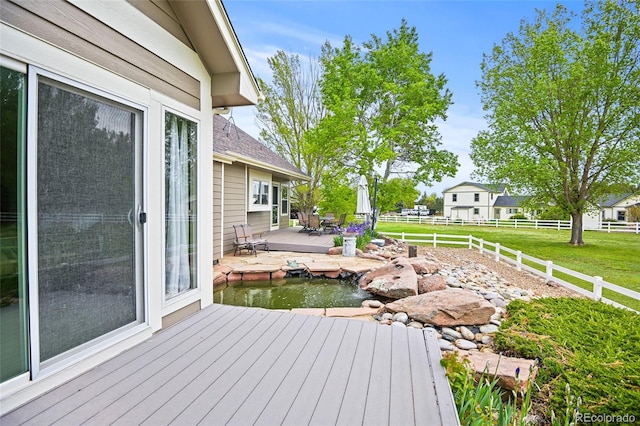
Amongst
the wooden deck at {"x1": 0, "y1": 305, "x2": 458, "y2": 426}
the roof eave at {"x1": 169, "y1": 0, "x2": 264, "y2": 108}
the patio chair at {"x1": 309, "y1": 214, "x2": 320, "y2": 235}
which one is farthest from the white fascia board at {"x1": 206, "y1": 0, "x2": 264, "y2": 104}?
the patio chair at {"x1": 309, "y1": 214, "x2": 320, "y2": 235}

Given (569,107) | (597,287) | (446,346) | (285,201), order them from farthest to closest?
1. (285,201)
2. (569,107)
3. (597,287)
4. (446,346)

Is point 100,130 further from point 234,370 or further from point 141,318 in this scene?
point 234,370

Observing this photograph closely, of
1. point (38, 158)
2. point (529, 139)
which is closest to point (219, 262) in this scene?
point (38, 158)

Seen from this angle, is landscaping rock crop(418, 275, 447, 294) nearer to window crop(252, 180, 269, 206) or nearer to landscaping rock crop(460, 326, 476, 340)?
landscaping rock crop(460, 326, 476, 340)

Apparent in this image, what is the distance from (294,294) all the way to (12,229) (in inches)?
194

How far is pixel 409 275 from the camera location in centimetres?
630

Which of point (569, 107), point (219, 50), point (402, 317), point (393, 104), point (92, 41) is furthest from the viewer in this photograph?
point (393, 104)

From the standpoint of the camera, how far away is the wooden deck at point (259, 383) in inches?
72.3

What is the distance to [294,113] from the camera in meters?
18.0

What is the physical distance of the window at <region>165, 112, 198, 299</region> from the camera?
3100 millimetres

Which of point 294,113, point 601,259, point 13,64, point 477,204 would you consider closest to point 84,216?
point 13,64

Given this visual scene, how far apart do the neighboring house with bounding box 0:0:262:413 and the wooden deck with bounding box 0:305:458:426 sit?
24 cm

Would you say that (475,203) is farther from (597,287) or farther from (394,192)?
(597,287)

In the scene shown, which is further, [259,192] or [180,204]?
[259,192]
